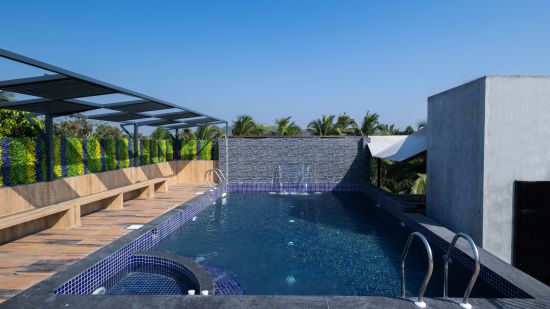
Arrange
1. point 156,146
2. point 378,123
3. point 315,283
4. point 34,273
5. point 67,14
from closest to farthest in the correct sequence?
point 34,273
point 315,283
point 67,14
point 156,146
point 378,123

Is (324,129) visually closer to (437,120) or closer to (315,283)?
(437,120)

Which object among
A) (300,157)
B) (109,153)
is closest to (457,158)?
(300,157)

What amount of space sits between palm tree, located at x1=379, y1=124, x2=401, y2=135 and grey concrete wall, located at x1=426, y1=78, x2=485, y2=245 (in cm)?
1902

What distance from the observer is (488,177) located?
20.7 ft

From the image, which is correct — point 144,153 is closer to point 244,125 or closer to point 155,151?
point 155,151

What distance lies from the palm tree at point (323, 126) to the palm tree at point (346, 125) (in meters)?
0.49

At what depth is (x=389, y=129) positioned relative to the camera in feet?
92.5

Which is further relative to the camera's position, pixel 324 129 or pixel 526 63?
pixel 324 129

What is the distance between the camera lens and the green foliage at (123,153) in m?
13.0

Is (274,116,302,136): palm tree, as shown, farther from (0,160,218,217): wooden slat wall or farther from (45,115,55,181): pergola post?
(45,115,55,181): pergola post

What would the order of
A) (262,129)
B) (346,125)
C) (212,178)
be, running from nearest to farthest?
(212,178)
(262,129)
(346,125)

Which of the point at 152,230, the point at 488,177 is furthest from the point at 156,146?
the point at 488,177

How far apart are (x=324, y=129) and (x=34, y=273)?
81.2ft

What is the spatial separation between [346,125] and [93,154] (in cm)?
2054
